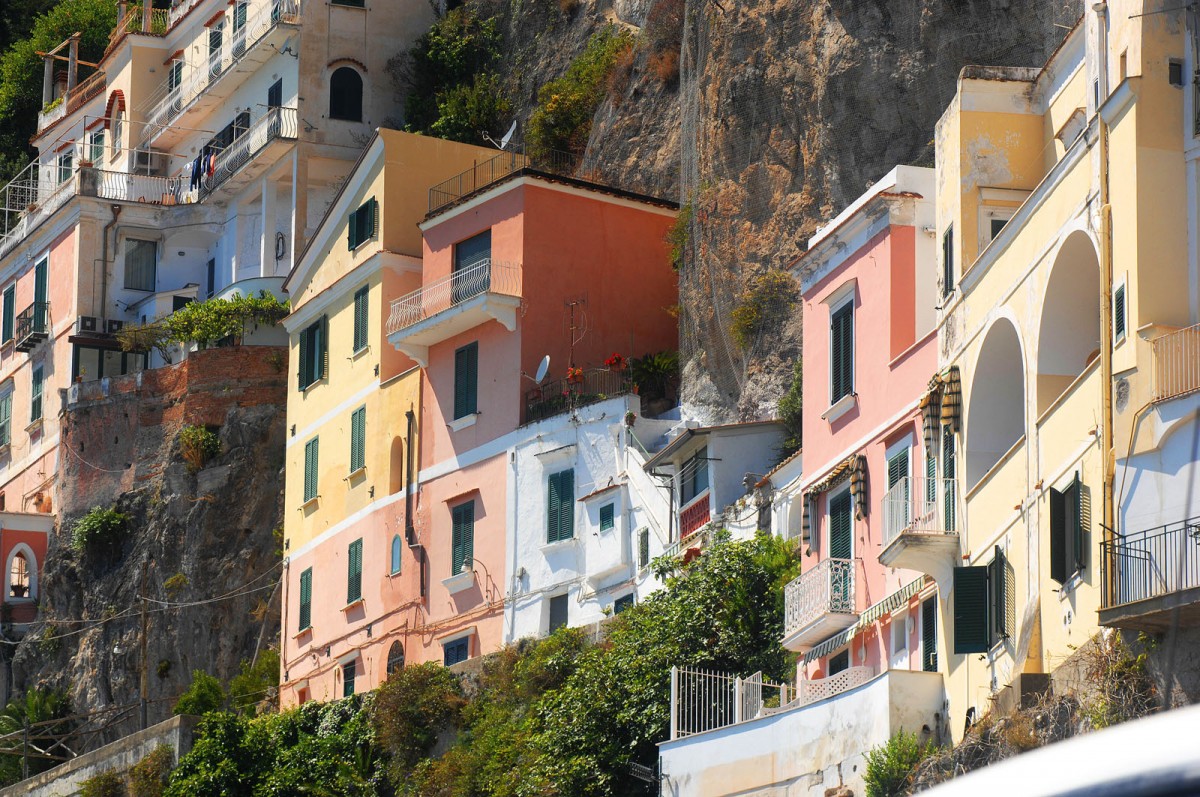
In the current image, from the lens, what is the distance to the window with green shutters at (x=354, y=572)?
41.8 meters

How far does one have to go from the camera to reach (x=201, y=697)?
42.6 metres

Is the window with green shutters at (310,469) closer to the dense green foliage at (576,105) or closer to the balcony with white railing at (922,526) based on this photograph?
the dense green foliage at (576,105)

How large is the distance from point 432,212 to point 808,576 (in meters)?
16.9

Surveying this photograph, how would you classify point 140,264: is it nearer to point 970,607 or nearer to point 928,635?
point 928,635

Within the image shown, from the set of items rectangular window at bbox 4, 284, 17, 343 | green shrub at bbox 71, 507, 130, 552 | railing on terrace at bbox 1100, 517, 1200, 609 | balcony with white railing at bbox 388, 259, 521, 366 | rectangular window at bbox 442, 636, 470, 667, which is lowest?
railing on terrace at bbox 1100, 517, 1200, 609

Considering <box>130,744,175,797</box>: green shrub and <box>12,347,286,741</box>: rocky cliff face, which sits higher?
<box>12,347,286,741</box>: rocky cliff face

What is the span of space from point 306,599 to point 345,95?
598 inches

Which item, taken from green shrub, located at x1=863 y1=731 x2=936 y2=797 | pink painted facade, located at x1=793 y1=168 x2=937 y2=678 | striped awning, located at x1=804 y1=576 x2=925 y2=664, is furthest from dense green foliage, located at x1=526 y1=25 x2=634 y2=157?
green shrub, located at x1=863 y1=731 x2=936 y2=797

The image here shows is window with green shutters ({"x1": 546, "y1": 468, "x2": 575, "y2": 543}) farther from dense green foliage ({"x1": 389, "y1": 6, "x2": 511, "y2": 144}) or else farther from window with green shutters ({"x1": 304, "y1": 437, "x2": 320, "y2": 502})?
dense green foliage ({"x1": 389, "y1": 6, "x2": 511, "y2": 144})

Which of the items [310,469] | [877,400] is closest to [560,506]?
[310,469]

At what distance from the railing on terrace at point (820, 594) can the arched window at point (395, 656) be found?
14878 millimetres

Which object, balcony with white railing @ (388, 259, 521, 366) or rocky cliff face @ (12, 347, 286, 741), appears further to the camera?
rocky cliff face @ (12, 347, 286, 741)

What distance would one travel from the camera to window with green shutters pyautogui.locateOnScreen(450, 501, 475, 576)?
38594 millimetres

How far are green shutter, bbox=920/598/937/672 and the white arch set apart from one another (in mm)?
37331
